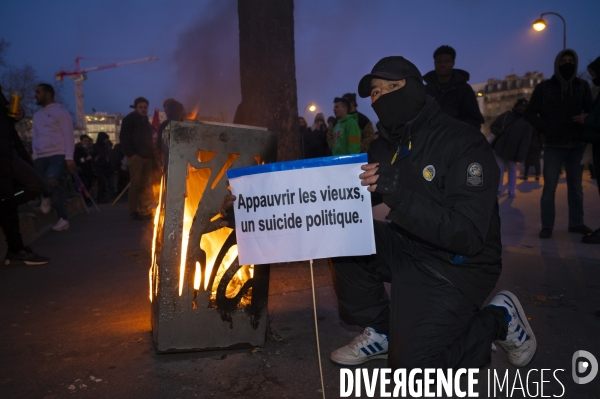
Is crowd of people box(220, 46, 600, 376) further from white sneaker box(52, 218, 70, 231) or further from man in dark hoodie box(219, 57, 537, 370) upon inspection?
white sneaker box(52, 218, 70, 231)

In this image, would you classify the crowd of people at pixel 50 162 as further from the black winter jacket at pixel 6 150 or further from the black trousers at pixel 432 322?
the black trousers at pixel 432 322

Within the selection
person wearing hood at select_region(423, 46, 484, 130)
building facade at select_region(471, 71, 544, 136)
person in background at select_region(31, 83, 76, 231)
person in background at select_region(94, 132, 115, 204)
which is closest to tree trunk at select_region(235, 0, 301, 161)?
person wearing hood at select_region(423, 46, 484, 130)

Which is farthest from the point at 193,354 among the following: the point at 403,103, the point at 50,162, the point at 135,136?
the point at 135,136

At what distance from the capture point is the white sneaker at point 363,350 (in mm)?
2996

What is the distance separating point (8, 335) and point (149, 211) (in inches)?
254

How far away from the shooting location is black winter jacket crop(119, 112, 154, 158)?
374 inches

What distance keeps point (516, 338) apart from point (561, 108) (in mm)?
4258

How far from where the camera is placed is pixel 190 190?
3.14 meters

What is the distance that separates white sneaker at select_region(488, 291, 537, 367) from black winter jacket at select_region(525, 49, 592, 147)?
392 centimetres

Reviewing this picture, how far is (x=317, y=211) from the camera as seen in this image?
2.56 m

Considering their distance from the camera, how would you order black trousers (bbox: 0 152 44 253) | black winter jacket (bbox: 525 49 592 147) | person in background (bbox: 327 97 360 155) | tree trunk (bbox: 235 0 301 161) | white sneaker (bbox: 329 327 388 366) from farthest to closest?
person in background (bbox: 327 97 360 155)
black winter jacket (bbox: 525 49 592 147)
black trousers (bbox: 0 152 44 253)
tree trunk (bbox: 235 0 301 161)
white sneaker (bbox: 329 327 388 366)

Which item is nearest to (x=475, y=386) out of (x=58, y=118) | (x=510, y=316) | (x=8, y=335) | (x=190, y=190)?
(x=510, y=316)

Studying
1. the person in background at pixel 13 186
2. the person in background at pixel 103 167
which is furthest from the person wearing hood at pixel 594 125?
the person in background at pixel 103 167

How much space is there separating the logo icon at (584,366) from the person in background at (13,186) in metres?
4.98
